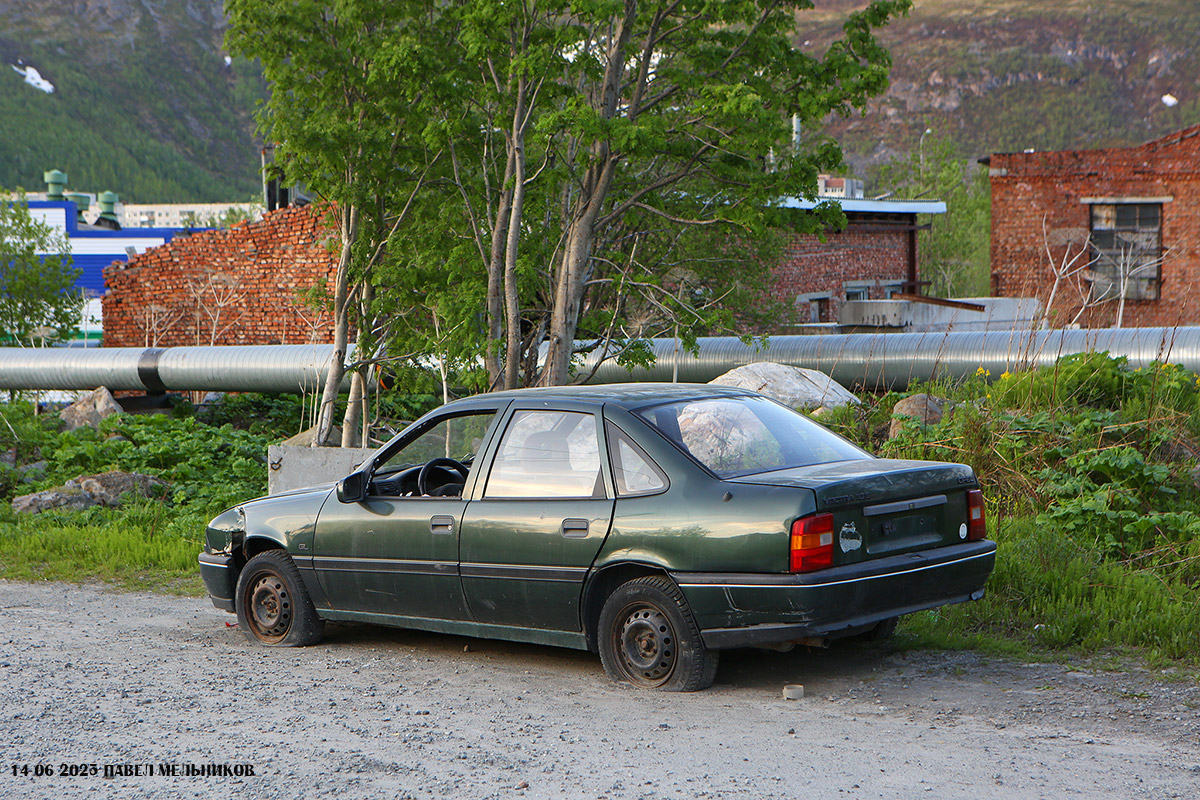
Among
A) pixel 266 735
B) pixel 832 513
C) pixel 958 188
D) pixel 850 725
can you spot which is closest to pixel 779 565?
pixel 832 513

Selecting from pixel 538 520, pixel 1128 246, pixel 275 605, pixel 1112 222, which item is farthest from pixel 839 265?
pixel 538 520

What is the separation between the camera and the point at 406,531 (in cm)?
679

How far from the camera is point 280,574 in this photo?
748 centimetres

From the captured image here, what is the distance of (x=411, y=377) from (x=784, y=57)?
17.3ft

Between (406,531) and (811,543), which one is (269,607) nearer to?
(406,531)

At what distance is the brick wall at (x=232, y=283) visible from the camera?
2409 centimetres

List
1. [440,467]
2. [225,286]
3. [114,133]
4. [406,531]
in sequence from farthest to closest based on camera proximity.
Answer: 1. [114,133]
2. [225,286]
3. [440,467]
4. [406,531]

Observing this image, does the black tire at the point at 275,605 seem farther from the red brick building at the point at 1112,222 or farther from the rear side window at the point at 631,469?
the red brick building at the point at 1112,222

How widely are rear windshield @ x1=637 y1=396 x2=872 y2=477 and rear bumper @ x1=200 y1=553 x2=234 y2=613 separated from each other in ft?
10.7

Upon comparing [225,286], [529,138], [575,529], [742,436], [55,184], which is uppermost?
[55,184]

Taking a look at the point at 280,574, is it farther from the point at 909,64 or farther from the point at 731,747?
the point at 909,64

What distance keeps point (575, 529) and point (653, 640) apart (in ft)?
2.23

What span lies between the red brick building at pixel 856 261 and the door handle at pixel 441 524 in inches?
896

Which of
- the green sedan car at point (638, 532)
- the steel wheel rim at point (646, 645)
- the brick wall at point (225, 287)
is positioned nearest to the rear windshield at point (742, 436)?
the green sedan car at point (638, 532)
